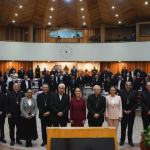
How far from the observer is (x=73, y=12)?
3366 cm

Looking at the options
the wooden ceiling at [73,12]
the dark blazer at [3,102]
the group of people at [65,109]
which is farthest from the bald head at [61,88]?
the wooden ceiling at [73,12]

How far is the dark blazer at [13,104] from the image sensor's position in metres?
10.4

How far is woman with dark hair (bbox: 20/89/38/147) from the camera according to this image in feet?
33.4

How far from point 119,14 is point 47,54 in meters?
8.08

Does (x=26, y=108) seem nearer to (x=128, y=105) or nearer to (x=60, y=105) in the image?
(x=60, y=105)

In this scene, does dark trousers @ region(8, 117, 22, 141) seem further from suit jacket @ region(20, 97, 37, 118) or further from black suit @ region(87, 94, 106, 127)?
black suit @ region(87, 94, 106, 127)

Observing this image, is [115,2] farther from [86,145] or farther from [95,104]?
[86,145]

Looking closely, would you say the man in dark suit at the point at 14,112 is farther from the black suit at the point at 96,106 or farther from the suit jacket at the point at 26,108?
the black suit at the point at 96,106

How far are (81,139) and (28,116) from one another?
6799mm

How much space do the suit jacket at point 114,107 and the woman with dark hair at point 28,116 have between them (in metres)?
2.06

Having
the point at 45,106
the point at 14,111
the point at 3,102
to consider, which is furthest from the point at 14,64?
the point at 45,106

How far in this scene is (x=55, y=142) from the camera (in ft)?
11.6

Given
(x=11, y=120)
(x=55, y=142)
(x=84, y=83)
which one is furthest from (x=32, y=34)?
(x=55, y=142)

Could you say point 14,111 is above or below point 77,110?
below
